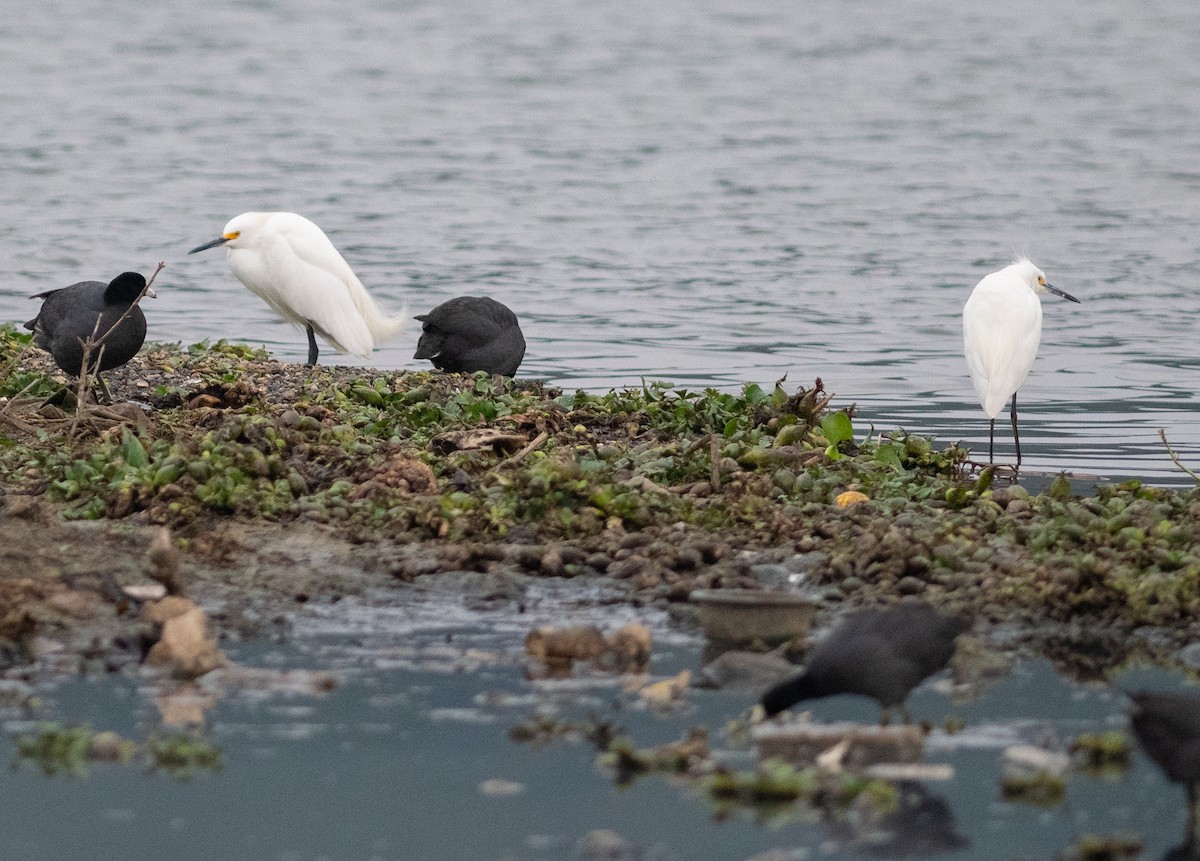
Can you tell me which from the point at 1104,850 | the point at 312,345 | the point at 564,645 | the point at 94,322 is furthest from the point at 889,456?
the point at 312,345

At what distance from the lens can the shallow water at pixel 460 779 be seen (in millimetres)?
5117

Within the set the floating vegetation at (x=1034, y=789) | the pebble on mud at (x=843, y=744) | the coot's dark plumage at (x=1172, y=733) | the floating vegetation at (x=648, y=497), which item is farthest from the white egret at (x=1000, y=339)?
the coot's dark plumage at (x=1172, y=733)

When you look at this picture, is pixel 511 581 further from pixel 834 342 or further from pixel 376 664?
pixel 834 342

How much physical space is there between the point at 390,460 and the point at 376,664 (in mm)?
2220

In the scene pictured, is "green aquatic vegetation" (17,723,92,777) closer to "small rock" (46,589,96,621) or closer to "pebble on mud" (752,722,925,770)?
"small rock" (46,589,96,621)

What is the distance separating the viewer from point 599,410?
10.5 metres

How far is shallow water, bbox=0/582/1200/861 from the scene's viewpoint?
5.12 m

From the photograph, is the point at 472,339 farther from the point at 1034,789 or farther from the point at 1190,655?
the point at 1034,789

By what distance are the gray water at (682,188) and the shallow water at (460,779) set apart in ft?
17.9

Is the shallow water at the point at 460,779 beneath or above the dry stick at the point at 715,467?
beneath

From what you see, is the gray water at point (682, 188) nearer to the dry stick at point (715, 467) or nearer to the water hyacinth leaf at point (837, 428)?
the water hyacinth leaf at point (837, 428)

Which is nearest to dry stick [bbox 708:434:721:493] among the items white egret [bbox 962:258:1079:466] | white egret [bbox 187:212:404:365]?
white egret [bbox 962:258:1079:466]

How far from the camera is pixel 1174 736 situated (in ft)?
16.9

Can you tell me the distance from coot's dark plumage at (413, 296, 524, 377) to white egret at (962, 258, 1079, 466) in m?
3.03
